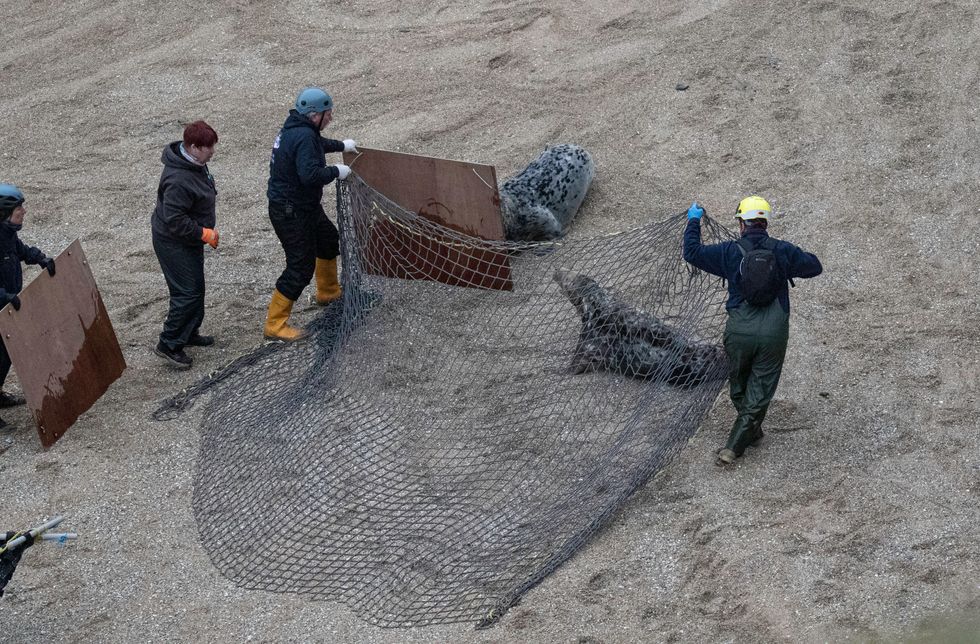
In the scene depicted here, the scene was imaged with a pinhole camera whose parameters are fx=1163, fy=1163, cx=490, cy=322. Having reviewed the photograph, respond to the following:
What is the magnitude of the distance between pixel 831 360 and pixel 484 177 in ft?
7.73

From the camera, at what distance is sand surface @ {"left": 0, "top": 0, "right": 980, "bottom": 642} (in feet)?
16.9

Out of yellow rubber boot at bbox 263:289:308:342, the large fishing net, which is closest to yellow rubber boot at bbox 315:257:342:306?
the large fishing net

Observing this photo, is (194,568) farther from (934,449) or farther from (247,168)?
(247,168)

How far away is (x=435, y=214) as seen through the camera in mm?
7480

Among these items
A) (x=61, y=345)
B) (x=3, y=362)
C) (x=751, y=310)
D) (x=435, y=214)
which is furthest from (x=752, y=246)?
(x=3, y=362)

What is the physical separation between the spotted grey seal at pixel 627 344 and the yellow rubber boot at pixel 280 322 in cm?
175

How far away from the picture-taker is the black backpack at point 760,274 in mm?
5516

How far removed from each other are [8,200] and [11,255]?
330 millimetres

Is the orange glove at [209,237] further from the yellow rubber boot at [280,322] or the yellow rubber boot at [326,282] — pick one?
the yellow rubber boot at [326,282]

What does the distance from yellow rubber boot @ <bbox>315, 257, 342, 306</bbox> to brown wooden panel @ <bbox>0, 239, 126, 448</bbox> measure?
1.36m

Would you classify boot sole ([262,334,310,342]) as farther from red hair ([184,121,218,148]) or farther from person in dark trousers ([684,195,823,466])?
person in dark trousers ([684,195,823,466])

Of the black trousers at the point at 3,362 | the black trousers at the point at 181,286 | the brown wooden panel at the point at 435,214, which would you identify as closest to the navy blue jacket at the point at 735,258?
the brown wooden panel at the point at 435,214

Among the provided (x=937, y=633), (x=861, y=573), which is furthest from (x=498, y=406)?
(x=937, y=633)

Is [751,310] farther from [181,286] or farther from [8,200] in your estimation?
[8,200]
